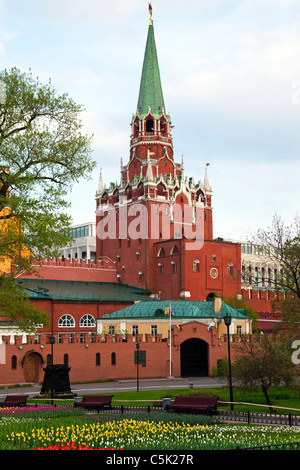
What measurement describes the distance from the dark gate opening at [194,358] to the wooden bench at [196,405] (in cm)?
2848

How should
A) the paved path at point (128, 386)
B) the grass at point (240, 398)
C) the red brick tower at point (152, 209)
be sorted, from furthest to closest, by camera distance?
the red brick tower at point (152, 209) < the paved path at point (128, 386) < the grass at point (240, 398)

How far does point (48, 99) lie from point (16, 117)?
69.0 inches

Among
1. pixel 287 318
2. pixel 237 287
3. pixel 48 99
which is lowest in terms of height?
pixel 287 318

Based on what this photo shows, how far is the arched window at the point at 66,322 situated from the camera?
64562 mm

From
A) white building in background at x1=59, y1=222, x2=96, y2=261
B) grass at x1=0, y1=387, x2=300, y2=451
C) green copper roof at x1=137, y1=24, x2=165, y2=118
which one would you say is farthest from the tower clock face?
grass at x1=0, y1=387, x2=300, y2=451

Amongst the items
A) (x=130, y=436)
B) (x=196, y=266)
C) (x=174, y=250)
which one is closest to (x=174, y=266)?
(x=174, y=250)

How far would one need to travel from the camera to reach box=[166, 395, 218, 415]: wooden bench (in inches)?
958

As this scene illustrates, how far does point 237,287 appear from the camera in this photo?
76.6 metres

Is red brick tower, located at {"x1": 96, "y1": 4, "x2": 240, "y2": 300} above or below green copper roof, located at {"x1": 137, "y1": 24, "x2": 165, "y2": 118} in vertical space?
below

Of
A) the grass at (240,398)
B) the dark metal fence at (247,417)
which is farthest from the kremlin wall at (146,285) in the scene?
the dark metal fence at (247,417)

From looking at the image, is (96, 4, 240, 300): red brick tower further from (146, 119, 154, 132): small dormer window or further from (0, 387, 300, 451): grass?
(0, 387, 300, 451): grass

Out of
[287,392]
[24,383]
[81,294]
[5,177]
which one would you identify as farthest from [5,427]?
[81,294]

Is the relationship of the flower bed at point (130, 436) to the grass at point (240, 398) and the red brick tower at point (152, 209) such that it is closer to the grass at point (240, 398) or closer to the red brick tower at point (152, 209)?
the grass at point (240, 398)
